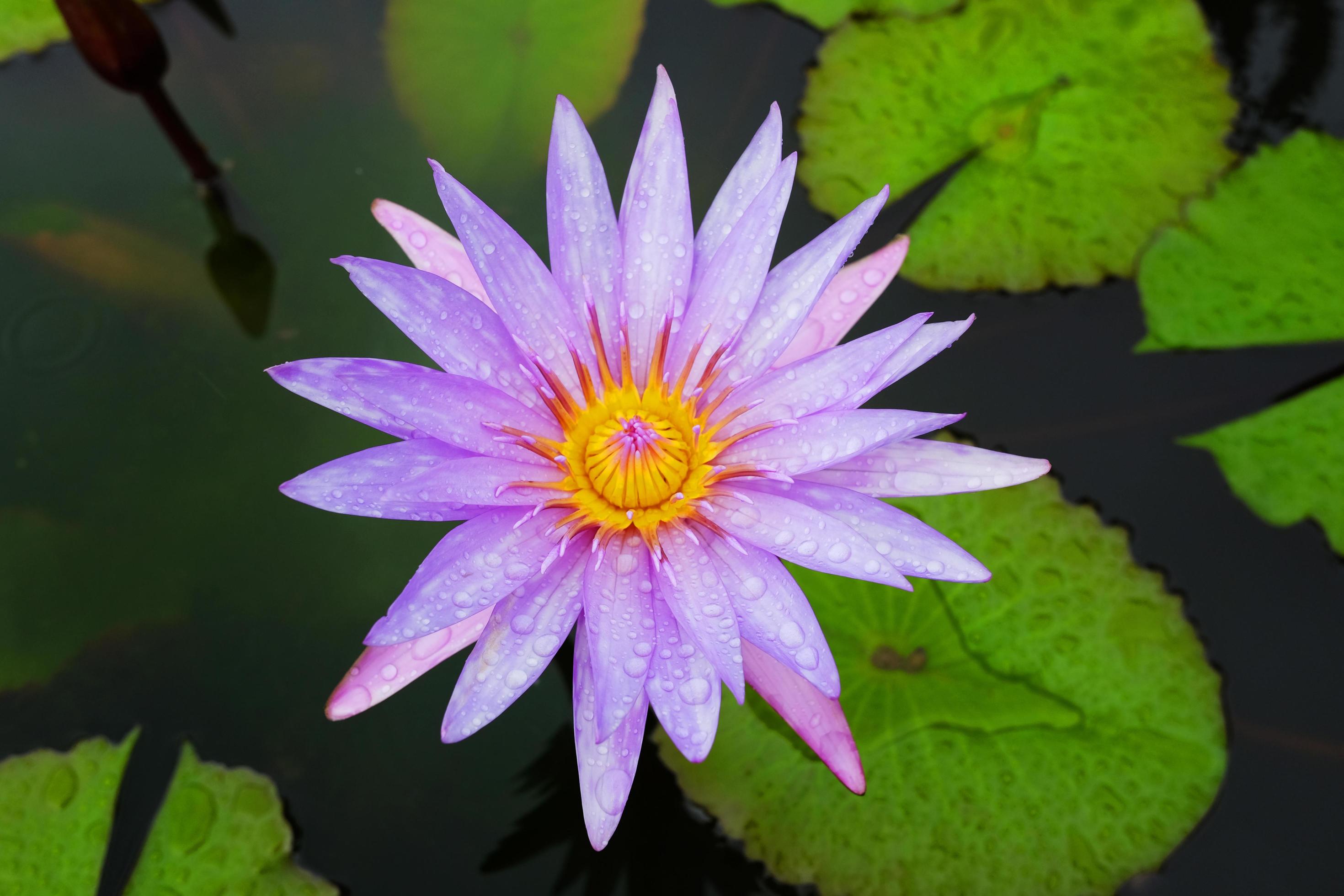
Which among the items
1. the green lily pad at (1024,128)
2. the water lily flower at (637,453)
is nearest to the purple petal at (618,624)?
the water lily flower at (637,453)

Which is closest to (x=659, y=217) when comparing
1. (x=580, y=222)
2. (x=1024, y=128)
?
(x=580, y=222)

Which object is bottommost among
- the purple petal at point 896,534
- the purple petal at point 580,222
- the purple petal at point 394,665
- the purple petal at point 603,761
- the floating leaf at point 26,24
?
the purple petal at point 603,761

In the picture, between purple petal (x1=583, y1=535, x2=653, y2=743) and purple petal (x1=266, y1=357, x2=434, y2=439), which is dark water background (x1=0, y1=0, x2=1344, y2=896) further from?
purple petal (x1=266, y1=357, x2=434, y2=439)

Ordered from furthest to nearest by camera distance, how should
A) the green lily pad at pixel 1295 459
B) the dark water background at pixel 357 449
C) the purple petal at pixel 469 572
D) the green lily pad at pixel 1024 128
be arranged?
the green lily pad at pixel 1024 128 < the green lily pad at pixel 1295 459 < the dark water background at pixel 357 449 < the purple petal at pixel 469 572

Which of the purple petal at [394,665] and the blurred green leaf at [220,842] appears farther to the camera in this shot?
the blurred green leaf at [220,842]

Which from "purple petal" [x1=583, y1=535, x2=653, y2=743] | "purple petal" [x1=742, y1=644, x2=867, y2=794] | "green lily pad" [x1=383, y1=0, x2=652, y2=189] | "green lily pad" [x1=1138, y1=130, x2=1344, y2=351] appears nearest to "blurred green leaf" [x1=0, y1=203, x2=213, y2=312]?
"green lily pad" [x1=383, y1=0, x2=652, y2=189]

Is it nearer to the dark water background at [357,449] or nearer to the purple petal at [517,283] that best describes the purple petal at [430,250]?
the purple petal at [517,283]
